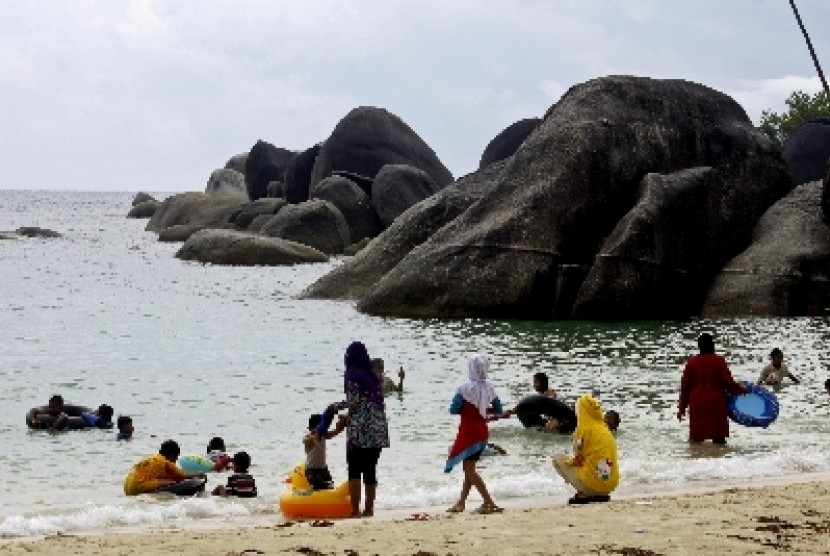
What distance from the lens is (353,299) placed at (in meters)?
37.1

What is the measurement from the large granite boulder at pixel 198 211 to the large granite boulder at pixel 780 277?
43.7 metres

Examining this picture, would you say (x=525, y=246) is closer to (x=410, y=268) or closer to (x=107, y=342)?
(x=410, y=268)

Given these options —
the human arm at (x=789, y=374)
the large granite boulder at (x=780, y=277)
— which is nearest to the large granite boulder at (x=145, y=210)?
the large granite boulder at (x=780, y=277)

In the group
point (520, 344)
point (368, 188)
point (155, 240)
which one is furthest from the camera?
point (155, 240)

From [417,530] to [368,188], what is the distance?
55206mm

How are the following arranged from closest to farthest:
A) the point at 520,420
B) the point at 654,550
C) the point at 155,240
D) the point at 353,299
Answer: the point at 654,550 < the point at 520,420 < the point at 353,299 < the point at 155,240

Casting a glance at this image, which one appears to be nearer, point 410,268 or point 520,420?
point 520,420

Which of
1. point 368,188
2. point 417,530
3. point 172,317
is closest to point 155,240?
point 368,188

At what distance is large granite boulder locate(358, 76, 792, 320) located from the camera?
32.8m

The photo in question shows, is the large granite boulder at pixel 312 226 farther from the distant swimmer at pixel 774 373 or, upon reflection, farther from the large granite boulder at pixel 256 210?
the distant swimmer at pixel 774 373

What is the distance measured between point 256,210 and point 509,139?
12.8 metres

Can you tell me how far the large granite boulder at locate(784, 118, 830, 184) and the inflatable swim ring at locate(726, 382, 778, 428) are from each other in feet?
114

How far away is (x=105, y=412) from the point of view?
781 inches

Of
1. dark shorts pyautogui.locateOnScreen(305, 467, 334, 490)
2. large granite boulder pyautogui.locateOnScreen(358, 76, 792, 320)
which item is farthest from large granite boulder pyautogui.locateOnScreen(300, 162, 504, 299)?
dark shorts pyautogui.locateOnScreen(305, 467, 334, 490)
